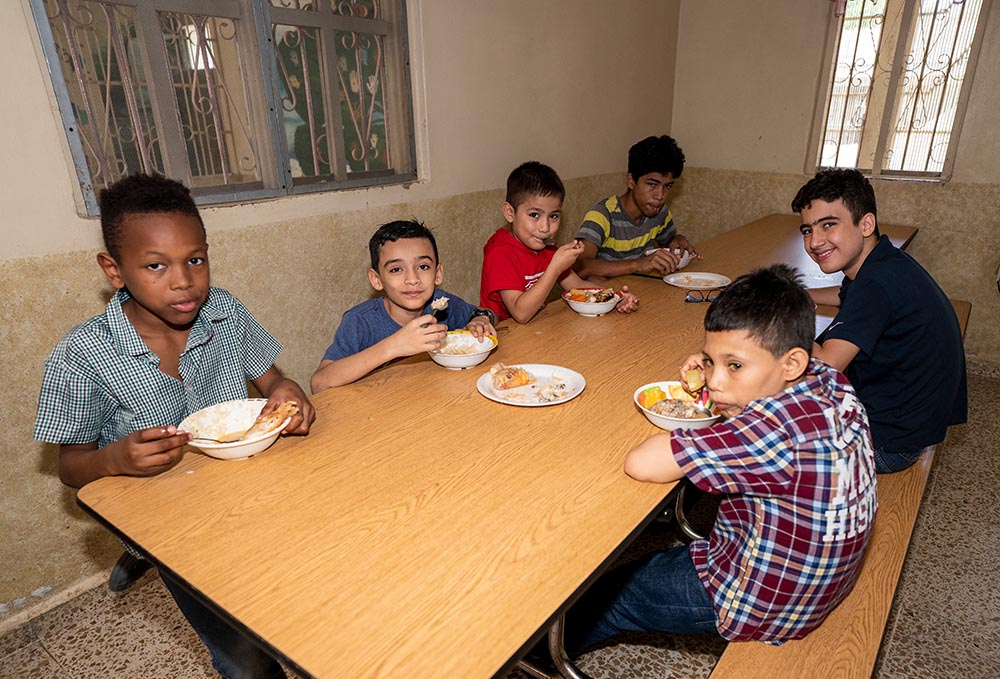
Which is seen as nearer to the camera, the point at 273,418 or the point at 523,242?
the point at 273,418

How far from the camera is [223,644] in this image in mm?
1467

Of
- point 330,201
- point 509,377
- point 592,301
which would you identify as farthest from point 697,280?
point 330,201

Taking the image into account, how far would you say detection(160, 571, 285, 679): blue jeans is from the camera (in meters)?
1.46

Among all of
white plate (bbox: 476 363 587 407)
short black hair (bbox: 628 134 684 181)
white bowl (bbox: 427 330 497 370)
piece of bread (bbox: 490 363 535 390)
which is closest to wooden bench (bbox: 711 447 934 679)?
white plate (bbox: 476 363 587 407)

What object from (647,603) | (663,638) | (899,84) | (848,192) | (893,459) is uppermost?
(899,84)

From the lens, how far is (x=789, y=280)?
4.20 ft

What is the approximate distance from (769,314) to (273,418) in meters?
1.15

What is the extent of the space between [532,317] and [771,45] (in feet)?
12.0

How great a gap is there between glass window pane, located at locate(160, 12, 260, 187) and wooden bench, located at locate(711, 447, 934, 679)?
7.98 feet

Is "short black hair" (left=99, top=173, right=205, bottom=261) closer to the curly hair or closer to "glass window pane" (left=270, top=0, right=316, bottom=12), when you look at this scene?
"glass window pane" (left=270, top=0, right=316, bottom=12)

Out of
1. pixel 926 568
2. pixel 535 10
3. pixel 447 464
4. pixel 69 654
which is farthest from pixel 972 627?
pixel 535 10

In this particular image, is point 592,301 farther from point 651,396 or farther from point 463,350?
point 651,396

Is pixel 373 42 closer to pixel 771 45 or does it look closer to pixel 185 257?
pixel 185 257

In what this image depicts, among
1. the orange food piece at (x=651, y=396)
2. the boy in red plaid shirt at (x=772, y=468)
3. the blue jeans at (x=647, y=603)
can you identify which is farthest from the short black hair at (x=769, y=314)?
the blue jeans at (x=647, y=603)
